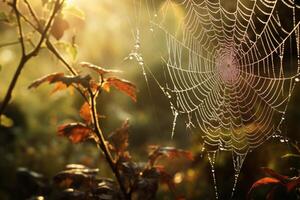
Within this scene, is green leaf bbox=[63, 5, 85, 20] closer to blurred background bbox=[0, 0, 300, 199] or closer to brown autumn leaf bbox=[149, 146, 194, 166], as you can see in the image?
blurred background bbox=[0, 0, 300, 199]

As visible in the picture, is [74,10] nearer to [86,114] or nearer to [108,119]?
[86,114]

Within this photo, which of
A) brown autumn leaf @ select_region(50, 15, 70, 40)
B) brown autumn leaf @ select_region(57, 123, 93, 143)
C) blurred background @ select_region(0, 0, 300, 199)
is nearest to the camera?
brown autumn leaf @ select_region(57, 123, 93, 143)

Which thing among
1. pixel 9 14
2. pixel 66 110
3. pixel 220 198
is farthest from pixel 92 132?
pixel 66 110

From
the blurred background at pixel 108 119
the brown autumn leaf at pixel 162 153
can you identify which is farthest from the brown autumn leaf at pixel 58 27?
the brown autumn leaf at pixel 162 153

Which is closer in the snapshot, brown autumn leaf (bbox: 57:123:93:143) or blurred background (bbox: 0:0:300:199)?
brown autumn leaf (bbox: 57:123:93:143)

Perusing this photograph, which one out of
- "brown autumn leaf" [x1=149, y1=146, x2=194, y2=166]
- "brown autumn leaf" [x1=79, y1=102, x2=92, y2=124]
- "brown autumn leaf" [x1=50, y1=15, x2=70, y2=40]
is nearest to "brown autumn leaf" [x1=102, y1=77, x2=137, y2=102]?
"brown autumn leaf" [x1=79, y1=102, x2=92, y2=124]

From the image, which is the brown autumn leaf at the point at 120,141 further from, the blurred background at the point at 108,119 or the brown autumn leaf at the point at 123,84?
the blurred background at the point at 108,119
